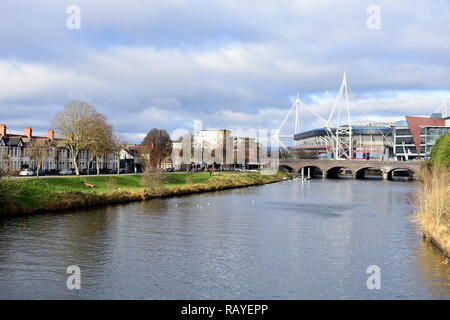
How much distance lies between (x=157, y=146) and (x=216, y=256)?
86.4 m

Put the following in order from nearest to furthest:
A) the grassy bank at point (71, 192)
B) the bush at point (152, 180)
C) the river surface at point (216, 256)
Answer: the river surface at point (216, 256) < the grassy bank at point (71, 192) < the bush at point (152, 180)

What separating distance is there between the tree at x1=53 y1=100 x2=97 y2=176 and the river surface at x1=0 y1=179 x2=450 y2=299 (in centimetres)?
2815

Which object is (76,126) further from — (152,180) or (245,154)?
(245,154)

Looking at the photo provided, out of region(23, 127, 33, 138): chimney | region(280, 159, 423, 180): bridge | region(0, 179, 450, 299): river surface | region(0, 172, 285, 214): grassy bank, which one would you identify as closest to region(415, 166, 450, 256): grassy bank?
region(0, 179, 450, 299): river surface

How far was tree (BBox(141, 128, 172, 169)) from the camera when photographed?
10310 cm

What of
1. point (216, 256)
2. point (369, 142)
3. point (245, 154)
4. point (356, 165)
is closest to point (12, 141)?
point (245, 154)

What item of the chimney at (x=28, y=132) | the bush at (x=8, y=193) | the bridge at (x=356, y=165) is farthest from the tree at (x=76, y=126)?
the bridge at (x=356, y=165)

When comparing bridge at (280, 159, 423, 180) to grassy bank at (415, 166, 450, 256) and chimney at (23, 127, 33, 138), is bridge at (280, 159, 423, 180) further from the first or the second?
grassy bank at (415, 166, 450, 256)

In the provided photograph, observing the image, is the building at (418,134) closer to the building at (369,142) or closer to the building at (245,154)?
the building at (369,142)

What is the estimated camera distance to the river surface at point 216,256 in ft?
63.4

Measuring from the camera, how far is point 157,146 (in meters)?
110

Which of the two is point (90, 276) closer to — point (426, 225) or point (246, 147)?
point (426, 225)

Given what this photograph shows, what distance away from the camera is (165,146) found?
110m

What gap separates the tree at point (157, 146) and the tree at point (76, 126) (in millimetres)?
29369
